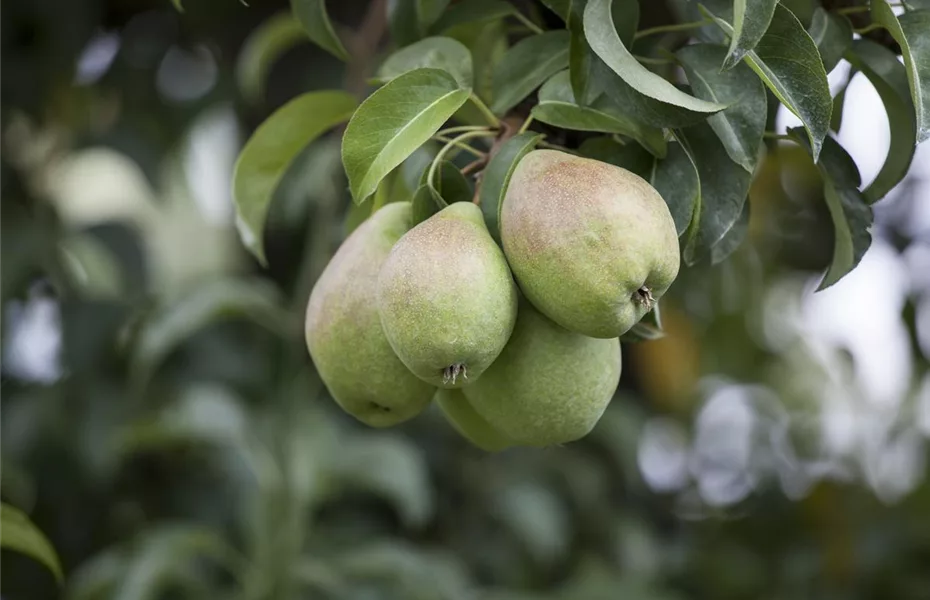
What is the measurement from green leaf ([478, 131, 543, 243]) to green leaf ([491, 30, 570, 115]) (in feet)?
0.16

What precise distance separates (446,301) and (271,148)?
0.87ft

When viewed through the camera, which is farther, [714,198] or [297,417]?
[297,417]

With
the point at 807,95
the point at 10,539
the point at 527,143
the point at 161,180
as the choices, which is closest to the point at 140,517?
the point at 161,180

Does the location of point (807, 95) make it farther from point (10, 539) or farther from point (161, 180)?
point (161, 180)

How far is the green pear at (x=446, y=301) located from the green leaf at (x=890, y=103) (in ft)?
0.87

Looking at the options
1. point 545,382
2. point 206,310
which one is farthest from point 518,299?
point 206,310

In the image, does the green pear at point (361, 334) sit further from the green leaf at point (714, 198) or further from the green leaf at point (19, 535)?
the green leaf at point (19, 535)

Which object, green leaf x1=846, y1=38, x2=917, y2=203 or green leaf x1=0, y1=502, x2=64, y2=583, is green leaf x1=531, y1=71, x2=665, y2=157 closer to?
green leaf x1=846, y1=38, x2=917, y2=203

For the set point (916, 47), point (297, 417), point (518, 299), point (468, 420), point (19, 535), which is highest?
point (916, 47)

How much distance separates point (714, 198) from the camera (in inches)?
22.6

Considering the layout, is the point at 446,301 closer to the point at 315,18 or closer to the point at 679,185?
the point at 679,185

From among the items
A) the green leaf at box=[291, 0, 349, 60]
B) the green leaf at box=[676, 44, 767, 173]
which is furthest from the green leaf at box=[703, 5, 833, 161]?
the green leaf at box=[291, 0, 349, 60]

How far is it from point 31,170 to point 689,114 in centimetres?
134

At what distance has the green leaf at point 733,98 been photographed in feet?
1.80
